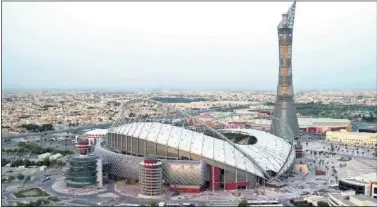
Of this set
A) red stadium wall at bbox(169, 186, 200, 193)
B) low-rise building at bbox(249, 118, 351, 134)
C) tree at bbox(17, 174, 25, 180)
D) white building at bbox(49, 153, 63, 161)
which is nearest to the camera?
red stadium wall at bbox(169, 186, 200, 193)

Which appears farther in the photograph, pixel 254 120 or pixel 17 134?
pixel 254 120

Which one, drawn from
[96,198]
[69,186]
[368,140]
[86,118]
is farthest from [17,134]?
[368,140]

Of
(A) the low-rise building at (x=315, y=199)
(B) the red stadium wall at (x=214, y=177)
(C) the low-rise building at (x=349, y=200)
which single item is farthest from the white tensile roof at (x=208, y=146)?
(C) the low-rise building at (x=349, y=200)

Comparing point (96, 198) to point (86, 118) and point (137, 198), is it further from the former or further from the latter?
point (86, 118)

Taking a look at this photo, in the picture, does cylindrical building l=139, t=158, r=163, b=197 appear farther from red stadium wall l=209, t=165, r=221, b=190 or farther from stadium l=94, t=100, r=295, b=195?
red stadium wall l=209, t=165, r=221, b=190

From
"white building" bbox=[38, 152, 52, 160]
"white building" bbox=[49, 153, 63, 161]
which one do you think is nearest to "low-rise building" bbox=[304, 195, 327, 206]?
"white building" bbox=[49, 153, 63, 161]

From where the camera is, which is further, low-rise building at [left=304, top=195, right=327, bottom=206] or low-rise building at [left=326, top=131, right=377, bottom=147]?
low-rise building at [left=326, top=131, right=377, bottom=147]
